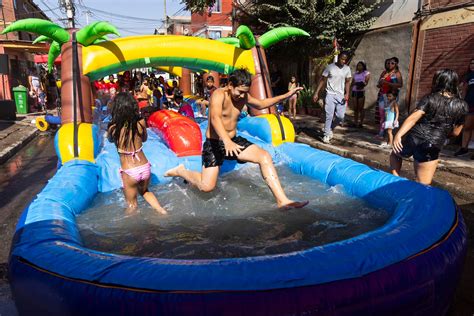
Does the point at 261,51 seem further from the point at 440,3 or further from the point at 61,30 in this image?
the point at 440,3

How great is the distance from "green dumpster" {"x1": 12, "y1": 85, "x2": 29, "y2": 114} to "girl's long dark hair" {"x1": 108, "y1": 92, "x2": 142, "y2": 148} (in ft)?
42.5

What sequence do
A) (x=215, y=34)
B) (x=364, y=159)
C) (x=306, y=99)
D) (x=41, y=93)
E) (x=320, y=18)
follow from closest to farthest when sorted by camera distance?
(x=364, y=159)
(x=320, y=18)
(x=306, y=99)
(x=41, y=93)
(x=215, y=34)

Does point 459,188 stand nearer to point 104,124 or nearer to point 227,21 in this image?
point 104,124

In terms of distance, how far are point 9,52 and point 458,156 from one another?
18750 millimetres

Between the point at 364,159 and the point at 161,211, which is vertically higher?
the point at 161,211

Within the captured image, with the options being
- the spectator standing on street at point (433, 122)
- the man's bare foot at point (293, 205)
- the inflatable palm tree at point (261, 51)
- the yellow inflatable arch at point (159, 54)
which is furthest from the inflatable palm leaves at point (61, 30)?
the spectator standing on street at point (433, 122)

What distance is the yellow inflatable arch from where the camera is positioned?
18.0 ft

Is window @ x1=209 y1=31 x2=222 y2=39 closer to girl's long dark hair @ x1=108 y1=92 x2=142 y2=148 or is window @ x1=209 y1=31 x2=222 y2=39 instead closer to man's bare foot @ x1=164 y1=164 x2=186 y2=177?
man's bare foot @ x1=164 y1=164 x2=186 y2=177

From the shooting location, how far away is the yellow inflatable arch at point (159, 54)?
18.0 feet

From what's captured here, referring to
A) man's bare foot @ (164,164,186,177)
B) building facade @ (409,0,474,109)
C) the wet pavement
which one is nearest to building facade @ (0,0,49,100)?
the wet pavement

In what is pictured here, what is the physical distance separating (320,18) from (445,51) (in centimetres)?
410

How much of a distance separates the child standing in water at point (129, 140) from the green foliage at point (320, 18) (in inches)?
348

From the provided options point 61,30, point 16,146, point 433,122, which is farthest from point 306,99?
point 433,122

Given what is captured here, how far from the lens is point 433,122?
3.48m
